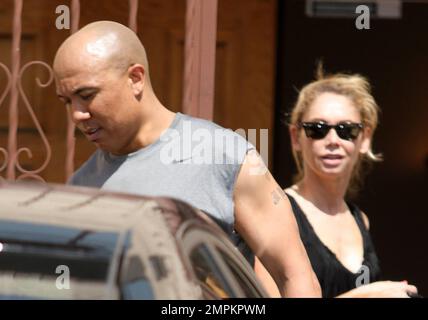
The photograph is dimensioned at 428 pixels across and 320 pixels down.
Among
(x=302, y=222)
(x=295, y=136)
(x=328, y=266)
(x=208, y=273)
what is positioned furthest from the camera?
(x=295, y=136)

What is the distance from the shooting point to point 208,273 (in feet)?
10.6

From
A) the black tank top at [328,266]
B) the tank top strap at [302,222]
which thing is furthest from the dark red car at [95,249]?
the tank top strap at [302,222]

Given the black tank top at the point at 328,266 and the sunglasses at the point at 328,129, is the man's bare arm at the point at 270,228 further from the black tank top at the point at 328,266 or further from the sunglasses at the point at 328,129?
the sunglasses at the point at 328,129

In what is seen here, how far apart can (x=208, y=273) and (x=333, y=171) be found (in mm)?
2312

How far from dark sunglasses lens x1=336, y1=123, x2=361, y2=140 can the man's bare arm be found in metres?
1.21

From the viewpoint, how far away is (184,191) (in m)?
4.07

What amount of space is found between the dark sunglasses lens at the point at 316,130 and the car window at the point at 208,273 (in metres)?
2.20

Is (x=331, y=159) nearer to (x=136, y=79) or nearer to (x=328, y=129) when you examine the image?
(x=328, y=129)

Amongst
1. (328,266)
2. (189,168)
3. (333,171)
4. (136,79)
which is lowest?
(328,266)

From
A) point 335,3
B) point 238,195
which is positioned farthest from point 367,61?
point 238,195

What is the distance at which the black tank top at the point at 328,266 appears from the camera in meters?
5.11

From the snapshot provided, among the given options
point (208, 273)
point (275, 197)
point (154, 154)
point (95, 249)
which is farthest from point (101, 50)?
point (95, 249)

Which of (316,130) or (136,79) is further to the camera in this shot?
(316,130)

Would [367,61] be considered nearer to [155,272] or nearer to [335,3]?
[335,3]
